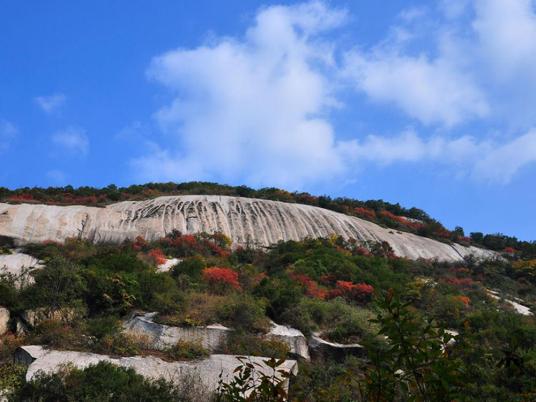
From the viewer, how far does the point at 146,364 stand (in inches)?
627

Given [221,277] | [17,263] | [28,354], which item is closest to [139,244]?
[17,263]

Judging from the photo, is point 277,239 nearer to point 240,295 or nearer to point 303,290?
point 303,290

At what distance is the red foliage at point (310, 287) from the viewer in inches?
1005

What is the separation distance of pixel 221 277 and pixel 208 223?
14772 mm

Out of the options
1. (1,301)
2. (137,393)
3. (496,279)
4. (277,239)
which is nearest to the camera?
(137,393)

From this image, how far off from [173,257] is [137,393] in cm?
1865

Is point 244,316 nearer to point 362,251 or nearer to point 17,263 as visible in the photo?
point 17,263

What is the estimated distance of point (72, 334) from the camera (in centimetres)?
1691

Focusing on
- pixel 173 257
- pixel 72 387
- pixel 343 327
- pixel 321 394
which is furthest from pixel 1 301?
pixel 321 394

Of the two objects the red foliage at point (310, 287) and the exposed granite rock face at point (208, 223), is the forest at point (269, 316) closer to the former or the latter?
the red foliage at point (310, 287)

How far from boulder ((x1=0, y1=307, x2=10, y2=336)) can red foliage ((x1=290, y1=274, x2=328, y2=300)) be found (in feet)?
37.9

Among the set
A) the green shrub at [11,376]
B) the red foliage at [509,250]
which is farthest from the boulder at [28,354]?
the red foliage at [509,250]

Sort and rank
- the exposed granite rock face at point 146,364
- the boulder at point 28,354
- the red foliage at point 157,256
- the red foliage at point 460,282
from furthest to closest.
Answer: the red foliage at point 460,282, the red foliage at point 157,256, the boulder at point 28,354, the exposed granite rock face at point 146,364

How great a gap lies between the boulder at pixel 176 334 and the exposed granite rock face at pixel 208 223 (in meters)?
17.4
